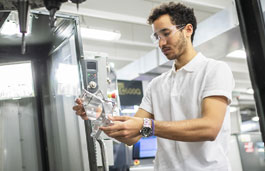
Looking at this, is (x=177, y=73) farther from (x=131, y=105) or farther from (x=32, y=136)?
(x=131, y=105)

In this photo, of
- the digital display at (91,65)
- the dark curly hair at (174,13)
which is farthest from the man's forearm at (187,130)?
the digital display at (91,65)

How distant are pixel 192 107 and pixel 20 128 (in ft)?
8.17

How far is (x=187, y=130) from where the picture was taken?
1185mm

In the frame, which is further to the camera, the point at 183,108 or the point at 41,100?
the point at 41,100

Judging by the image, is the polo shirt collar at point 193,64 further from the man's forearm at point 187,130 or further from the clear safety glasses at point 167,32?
the man's forearm at point 187,130

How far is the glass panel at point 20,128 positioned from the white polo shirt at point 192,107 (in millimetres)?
2080

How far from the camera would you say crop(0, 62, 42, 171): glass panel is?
3.18m

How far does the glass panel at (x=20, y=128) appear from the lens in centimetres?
318

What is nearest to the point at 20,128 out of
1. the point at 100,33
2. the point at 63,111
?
the point at 63,111

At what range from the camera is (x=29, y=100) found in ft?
10.7

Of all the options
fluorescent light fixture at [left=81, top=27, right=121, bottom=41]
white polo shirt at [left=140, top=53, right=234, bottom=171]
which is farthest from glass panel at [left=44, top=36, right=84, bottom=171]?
fluorescent light fixture at [left=81, top=27, right=121, bottom=41]

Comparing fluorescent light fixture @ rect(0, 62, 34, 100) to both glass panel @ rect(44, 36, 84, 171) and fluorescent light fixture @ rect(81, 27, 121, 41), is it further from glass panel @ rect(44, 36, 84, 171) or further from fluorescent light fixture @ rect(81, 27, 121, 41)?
fluorescent light fixture @ rect(81, 27, 121, 41)

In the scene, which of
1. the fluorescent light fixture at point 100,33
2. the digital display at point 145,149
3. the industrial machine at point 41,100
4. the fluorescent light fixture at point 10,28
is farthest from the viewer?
the fluorescent light fixture at point 100,33

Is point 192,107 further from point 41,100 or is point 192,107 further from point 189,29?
point 41,100
